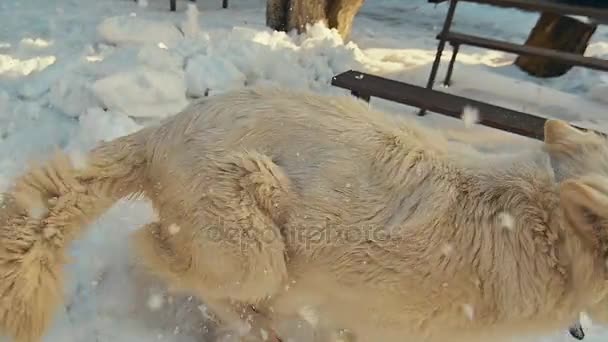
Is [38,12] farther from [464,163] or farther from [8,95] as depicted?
[464,163]

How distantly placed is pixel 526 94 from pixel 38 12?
5.98 m

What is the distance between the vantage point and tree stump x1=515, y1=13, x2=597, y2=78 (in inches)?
265

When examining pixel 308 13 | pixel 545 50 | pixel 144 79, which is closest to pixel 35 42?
pixel 144 79

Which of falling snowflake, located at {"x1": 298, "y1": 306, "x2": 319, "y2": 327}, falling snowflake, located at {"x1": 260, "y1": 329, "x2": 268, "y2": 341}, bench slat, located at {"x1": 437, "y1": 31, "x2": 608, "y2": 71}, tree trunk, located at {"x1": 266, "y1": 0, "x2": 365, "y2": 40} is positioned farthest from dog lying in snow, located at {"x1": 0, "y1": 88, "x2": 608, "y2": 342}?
tree trunk, located at {"x1": 266, "y1": 0, "x2": 365, "y2": 40}

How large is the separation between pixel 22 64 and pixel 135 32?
1.33 meters

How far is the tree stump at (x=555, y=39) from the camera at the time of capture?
6.73m

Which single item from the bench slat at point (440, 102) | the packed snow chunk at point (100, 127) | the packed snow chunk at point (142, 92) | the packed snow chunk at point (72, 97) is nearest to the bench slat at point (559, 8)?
the bench slat at point (440, 102)

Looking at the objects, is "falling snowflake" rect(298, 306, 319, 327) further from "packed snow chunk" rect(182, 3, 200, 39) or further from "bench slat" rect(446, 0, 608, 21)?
"bench slat" rect(446, 0, 608, 21)

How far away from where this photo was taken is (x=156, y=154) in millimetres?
2246

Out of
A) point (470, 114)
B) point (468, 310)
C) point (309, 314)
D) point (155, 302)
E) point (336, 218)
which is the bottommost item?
point (155, 302)

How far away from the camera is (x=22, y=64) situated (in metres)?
5.23

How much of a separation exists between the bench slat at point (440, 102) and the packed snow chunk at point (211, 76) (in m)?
0.93

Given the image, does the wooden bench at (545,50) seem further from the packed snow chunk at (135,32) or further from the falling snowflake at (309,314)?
the falling snowflake at (309,314)

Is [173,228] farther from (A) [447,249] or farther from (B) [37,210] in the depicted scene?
(A) [447,249]
